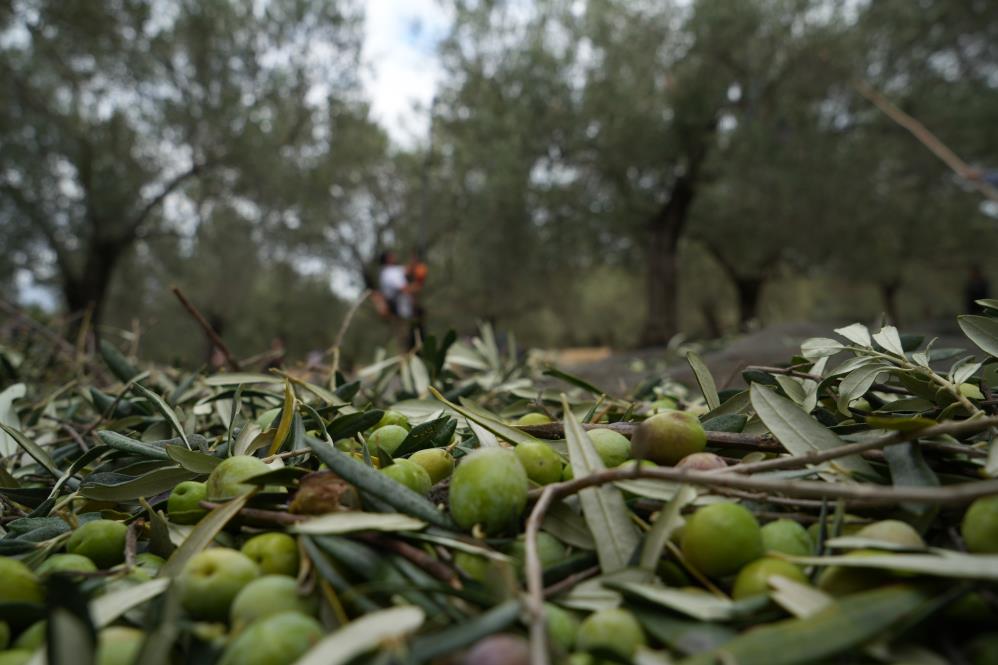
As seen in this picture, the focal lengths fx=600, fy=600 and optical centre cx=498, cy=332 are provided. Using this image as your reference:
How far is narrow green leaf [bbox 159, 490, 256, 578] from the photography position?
731 millimetres

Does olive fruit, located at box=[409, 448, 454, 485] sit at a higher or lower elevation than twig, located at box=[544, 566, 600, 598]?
higher

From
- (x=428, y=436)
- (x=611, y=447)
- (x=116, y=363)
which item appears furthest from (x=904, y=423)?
(x=116, y=363)

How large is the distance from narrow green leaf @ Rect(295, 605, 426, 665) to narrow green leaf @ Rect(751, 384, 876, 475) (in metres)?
0.57

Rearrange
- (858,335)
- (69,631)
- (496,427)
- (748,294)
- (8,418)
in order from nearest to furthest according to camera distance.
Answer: (69,631) → (496,427) → (858,335) → (8,418) → (748,294)

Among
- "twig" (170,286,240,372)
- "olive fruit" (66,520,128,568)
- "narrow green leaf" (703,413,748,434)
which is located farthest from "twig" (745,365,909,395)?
"twig" (170,286,240,372)

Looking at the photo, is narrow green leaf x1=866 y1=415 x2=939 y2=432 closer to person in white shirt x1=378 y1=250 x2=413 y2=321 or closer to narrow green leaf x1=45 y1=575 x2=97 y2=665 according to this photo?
narrow green leaf x1=45 y1=575 x2=97 y2=665

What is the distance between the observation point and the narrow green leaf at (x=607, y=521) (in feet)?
2.31

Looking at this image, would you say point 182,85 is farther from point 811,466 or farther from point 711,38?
point 811,466

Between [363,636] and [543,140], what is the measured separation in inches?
600

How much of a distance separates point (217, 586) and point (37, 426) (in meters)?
1.43

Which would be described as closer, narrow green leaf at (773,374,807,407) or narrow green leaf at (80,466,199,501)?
narrow green leaf at (80,466,199,501)

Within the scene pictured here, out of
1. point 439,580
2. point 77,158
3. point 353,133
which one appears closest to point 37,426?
point 439,580

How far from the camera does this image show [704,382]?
1.22 meters

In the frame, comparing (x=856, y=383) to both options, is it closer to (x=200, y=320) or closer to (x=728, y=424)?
(x=728, y=424)
